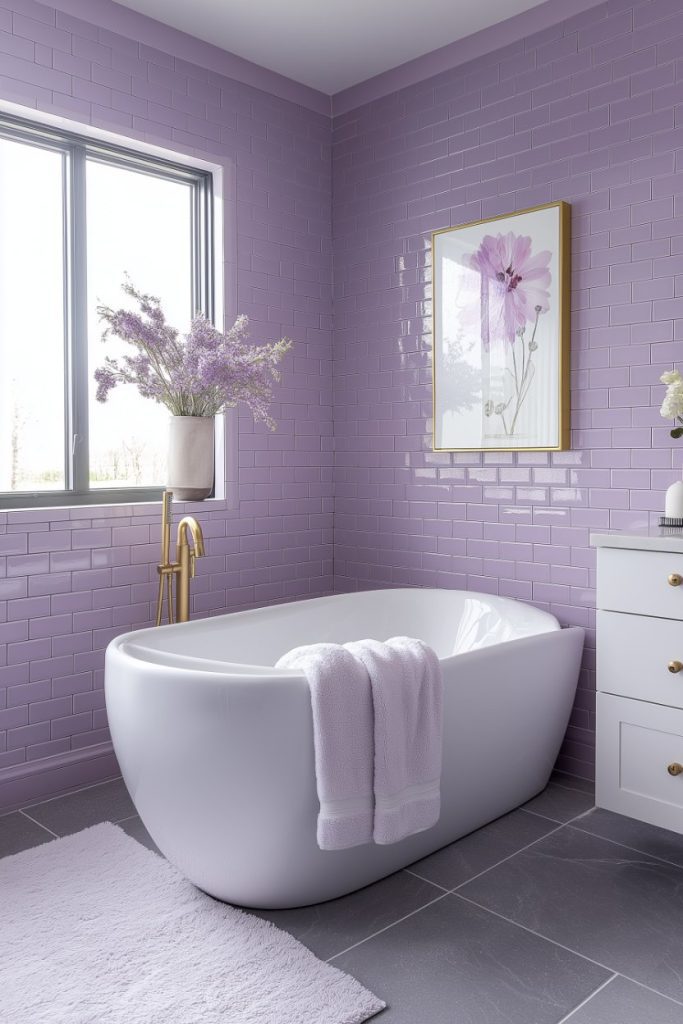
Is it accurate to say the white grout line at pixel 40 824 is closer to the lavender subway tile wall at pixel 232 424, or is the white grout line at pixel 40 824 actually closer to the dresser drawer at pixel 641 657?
the lavender subway tile wall at pixel 232 424

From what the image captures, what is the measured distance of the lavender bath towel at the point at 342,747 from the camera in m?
1.95

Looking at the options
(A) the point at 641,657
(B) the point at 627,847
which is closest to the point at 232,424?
(A) the point at 641,657

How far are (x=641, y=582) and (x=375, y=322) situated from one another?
1.94 m

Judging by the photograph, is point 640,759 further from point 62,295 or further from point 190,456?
point 62,295

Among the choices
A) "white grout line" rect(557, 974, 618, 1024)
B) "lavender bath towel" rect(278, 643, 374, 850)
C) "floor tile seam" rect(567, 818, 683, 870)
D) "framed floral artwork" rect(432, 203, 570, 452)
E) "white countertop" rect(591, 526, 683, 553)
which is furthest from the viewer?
"framed floral artwork" rect(432, 203, 570, 452)

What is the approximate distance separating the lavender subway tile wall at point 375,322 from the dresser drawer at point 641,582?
570mm

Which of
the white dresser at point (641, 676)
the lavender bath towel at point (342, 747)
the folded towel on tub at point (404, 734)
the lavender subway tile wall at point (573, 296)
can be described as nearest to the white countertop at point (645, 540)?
the white dresser at point (641, 676)

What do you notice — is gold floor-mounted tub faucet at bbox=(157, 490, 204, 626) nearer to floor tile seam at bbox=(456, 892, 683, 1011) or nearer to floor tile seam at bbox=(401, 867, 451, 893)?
floor tile seam at bbox=(401, 867, 451, 893)

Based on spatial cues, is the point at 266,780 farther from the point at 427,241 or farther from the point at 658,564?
the point at 427,241

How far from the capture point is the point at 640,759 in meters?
2.37

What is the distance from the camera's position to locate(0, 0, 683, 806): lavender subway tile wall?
2.86m

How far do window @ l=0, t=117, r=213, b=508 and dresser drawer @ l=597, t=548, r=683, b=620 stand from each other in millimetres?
1867

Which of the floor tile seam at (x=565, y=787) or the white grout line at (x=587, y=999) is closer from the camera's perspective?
the white grout line at (x=587, y=999)

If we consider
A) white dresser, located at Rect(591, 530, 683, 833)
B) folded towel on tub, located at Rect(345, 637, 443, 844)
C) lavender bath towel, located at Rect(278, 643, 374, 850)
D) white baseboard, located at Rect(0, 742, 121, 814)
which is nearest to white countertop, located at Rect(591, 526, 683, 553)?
white dresser, located at Rect(591, 530, 683, 833)
